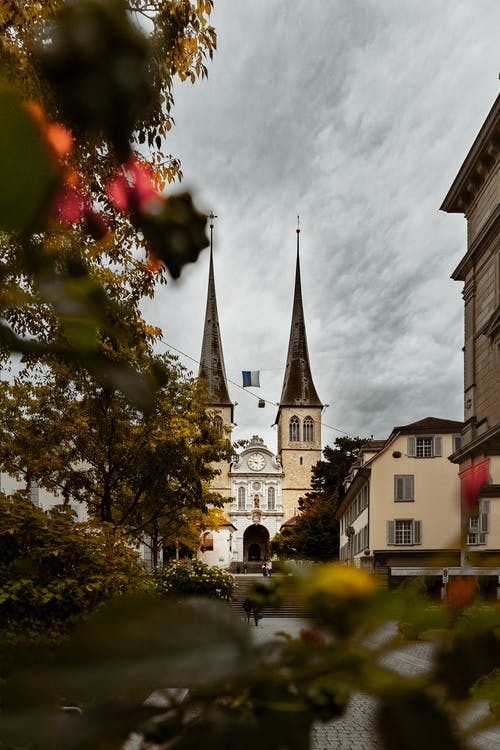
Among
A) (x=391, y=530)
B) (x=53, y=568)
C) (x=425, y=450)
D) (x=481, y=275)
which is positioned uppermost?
(x=481, y=275)

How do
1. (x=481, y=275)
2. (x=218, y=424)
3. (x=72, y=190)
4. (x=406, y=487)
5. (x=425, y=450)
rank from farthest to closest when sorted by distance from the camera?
(x=481, y=275) < (x=218, y=424) < (x=425, y=450) < (x=406, y=487) < (x=72, y=190)

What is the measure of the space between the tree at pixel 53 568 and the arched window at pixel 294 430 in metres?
62.0

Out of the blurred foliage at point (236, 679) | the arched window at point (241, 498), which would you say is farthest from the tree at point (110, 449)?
the arched window at point (241, 498)

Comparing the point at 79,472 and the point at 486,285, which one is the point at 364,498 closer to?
the point at 486,285

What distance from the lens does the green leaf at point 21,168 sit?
0.82ft

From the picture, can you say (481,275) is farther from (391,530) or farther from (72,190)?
(72,190)

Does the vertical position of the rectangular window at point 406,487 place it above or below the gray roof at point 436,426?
below

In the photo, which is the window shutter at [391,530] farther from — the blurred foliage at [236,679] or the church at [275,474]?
the church at [275,474]

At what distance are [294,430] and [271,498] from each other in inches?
273

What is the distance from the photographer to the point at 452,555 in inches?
13.9

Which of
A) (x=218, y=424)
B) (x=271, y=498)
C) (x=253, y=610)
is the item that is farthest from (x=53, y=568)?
(x=271, y=498)

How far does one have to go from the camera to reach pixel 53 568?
6.25m

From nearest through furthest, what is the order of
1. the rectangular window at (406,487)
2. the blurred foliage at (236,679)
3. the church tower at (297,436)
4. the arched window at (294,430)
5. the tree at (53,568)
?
the blurred foliage at (236,679) < the rectangular window at (406,487) < the tree at (53,568) < the church tower at (297,436) < the arched window at (294,430)

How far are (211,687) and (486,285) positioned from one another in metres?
19.7
